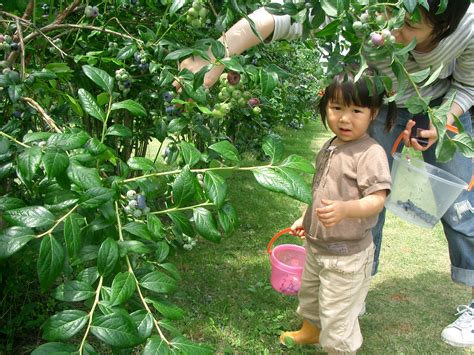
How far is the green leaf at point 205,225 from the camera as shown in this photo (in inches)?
37.2

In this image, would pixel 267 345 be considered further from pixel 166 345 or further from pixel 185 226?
pixel 166 345

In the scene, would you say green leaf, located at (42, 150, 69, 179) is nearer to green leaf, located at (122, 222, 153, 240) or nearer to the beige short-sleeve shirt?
green leaf, located at (122, 222, 153, 240)

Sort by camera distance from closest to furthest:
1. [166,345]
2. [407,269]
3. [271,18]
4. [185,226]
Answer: [166,345] < [185,226] < [271,18] < [407,269]

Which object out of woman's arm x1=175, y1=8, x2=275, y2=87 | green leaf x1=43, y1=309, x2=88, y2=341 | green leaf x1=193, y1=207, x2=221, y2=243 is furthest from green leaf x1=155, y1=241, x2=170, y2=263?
woman's arm x1=175, y1=8, x2=275, y2=87

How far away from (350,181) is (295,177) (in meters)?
0.90

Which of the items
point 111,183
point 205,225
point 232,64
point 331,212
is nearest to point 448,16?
point 331,212

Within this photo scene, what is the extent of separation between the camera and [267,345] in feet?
6.82

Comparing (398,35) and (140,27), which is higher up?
(398,35)

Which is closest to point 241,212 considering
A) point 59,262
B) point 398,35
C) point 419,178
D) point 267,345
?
point 267,345

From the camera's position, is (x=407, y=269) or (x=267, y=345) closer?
(x=267, y=345)

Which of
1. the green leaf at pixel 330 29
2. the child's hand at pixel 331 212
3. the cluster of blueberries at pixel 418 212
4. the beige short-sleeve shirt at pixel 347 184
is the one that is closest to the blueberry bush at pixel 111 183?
the green leaf at pixel 330 29

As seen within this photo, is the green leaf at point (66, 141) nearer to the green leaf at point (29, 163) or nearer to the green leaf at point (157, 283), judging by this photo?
the green leaf at point (29, 163)

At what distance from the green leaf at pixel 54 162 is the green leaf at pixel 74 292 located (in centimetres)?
21

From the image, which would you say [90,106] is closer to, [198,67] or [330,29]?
[198,67]
